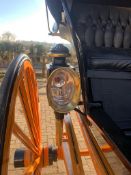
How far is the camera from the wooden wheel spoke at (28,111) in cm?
151

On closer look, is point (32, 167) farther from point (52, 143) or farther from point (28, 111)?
point (52, 143)

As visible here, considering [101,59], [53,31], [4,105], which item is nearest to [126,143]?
[4,105]

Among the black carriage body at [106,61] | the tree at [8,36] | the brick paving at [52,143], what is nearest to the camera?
the brick paving at [52,143]

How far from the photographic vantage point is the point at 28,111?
179 centimetres

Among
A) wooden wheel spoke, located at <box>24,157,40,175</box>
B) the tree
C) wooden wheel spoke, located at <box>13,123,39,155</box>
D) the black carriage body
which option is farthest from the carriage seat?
the tree

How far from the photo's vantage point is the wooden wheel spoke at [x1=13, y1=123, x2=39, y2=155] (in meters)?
1.41

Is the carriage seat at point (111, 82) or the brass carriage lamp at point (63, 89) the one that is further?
the carriage seat at point (111, 82)

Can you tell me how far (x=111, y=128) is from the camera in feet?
4.07

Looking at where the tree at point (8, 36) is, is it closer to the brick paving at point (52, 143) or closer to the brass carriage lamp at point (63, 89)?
the brick paving at point (52, 143)

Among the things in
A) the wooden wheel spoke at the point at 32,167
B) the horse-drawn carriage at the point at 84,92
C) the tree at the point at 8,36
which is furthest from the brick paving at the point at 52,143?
the tree at the point at 8,36

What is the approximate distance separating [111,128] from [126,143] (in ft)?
0.41

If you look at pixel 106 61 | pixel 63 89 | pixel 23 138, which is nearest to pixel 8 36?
pixel 106 61

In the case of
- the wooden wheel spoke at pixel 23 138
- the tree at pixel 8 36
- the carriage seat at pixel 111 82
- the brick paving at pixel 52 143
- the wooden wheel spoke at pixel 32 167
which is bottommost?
the brick paving at pixel 52 143

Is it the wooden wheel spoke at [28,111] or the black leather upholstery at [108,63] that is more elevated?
the black leather upholstery at [108,63]
